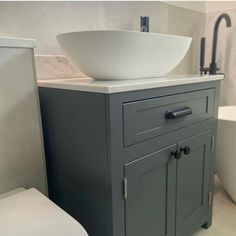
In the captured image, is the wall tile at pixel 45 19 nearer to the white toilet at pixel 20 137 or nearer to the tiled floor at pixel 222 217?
the white toilet at pixel 20 137

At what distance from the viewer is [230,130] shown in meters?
1.41

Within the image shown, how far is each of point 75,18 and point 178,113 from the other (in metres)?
0.68

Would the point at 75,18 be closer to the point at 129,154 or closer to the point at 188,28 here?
the point at 129,154

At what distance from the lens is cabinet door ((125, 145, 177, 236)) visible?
806mm

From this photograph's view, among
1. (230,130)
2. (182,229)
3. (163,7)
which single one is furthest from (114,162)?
(163,7)

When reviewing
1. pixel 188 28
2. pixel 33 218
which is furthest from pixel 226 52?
pixel 33 218

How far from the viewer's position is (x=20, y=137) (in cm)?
90

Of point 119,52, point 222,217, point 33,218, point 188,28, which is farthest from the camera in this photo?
point 188,28

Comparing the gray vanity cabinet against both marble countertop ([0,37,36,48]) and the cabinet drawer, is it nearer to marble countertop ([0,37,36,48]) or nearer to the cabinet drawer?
the cabinet drawer

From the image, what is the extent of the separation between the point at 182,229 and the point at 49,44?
1.01 metres

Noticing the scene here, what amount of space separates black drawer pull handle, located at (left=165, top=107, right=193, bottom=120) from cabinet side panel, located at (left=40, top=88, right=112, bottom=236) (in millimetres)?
267

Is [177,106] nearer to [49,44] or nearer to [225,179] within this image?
[49,44]

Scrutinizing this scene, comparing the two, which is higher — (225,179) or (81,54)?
(81,54)

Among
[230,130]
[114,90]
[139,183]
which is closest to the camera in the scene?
[114,90]
